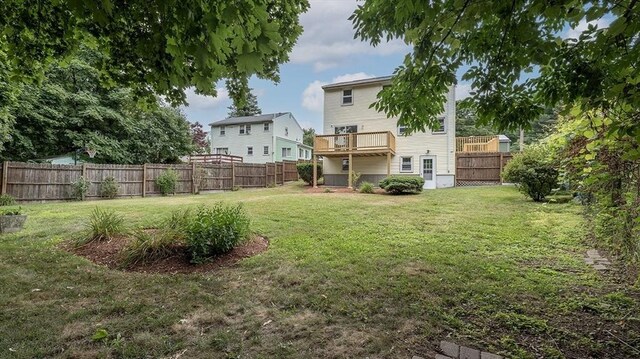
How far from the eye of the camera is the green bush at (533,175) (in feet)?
31.0

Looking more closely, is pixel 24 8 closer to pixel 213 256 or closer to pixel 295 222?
pixel 213 256

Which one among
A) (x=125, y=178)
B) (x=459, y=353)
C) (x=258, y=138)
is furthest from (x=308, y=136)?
(x=459, y=353)

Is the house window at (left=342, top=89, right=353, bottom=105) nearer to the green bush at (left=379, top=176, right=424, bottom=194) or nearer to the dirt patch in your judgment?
the green bush at (left=379, top=176, right=424, bottom=194)

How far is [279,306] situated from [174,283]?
1575mm

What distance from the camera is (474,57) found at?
138 inches

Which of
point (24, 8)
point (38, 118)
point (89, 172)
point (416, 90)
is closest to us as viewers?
point (24, 8)

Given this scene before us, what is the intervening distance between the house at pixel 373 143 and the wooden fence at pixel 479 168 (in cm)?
69

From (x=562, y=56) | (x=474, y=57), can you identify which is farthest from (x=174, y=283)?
(x=562, y=56)

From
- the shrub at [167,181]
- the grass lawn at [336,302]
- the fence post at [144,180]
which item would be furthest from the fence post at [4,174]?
the grass lawn at [336,302]

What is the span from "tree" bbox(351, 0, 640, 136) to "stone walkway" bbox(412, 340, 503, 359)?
1.93 meters

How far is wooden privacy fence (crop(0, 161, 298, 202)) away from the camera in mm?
12430

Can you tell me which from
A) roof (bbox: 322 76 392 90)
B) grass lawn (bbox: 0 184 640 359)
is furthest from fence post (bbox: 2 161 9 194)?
roof (bbox: 322 76 392 90)

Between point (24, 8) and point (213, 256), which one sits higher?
point (24, 8)

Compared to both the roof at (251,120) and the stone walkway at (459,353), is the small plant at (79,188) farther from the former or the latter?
the roof at (251,120)
